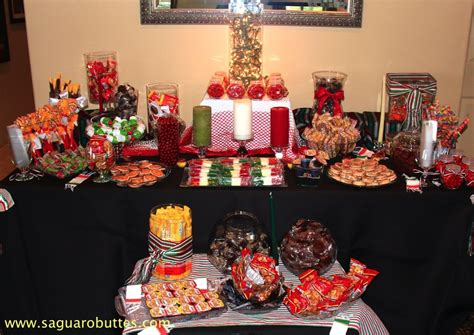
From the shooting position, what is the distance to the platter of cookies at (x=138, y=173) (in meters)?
2.25

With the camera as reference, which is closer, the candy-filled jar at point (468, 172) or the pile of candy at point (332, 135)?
the candy-filled jar at point (468, 172)

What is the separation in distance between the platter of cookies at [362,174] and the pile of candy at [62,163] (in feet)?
3.57

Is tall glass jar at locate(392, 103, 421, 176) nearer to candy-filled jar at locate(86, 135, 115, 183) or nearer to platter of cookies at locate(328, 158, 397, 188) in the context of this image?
platter of cookies at locate(328, 158, 397, 188)

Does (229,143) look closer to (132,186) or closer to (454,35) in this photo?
(132,186)

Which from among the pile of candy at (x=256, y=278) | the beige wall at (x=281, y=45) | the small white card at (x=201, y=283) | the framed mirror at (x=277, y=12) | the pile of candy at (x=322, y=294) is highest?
the framed mirror at (x=277, y=12)

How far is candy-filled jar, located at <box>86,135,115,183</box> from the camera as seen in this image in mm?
2285

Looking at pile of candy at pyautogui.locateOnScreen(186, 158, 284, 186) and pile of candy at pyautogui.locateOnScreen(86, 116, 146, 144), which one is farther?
pile of candy at pyautogui.locateOnScreen(86, 116, 146, 144)

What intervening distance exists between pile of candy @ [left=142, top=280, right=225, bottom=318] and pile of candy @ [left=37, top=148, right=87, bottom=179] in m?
0.71

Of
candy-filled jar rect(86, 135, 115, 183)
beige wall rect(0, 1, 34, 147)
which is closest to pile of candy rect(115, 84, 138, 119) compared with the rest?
candy-filled jar rect(86, 135, 115, 183)

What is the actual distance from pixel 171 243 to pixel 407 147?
3.73 feet

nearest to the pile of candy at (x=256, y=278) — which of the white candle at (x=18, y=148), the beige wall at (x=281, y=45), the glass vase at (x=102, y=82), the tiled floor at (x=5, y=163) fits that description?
the white candle at (x=18, y=148)

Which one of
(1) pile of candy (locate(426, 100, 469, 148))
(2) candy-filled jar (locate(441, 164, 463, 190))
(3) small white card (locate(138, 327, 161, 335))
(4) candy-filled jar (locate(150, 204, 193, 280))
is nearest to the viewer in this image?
(3) small white card (locate(138, 327, 161, 335))

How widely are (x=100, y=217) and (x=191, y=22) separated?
1.60 metres

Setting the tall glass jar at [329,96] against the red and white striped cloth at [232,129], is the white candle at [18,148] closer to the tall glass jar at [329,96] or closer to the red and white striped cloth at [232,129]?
the red and white striped cloth at [232,129]
